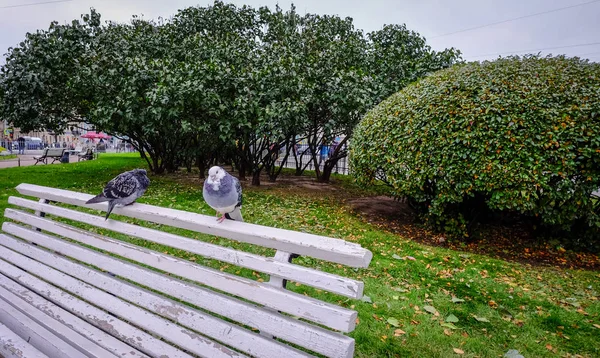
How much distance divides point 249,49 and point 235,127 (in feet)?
→ 7.99

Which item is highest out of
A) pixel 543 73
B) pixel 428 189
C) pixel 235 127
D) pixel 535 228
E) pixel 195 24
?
pixel 195 24

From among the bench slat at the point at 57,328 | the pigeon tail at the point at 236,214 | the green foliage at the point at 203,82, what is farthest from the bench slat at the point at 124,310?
the green foliage at the point at 203,82

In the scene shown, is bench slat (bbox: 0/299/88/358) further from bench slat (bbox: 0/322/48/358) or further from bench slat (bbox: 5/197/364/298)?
bench slat (bbox: 5/197/364/298)

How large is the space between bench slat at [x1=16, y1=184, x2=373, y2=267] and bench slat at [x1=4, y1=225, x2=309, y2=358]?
33 cm

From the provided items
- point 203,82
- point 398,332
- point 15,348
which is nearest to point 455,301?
point 398,332

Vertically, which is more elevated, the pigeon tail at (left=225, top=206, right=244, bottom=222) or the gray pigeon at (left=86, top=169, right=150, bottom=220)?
the gray pigeon at (left=86, top=169, right=150, bottom=220)

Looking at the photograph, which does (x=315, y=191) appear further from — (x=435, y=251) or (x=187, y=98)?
(x=435, y=251)

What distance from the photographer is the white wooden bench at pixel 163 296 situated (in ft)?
4.32

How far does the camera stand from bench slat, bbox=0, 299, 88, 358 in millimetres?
1906

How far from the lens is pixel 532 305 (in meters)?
3.46

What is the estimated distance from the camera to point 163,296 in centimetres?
180

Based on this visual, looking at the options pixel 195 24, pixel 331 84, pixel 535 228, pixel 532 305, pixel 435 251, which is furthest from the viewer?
pixel 195 24

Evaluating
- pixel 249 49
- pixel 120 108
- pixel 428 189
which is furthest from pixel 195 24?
pixel 428 189

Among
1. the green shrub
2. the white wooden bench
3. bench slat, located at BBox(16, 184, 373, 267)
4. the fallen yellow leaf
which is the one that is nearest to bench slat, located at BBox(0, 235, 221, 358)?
the white wooden bench
